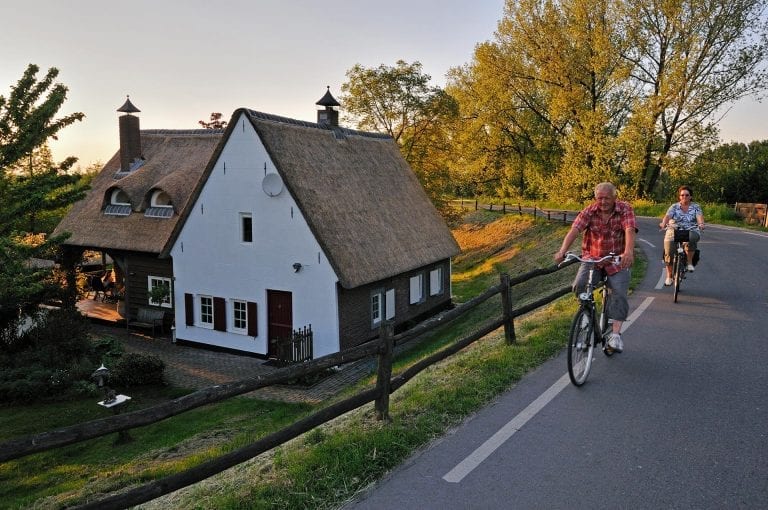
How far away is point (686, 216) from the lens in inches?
434

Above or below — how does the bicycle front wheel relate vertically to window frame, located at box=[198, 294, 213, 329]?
above

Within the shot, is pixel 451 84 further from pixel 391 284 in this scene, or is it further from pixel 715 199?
pixel 391 284

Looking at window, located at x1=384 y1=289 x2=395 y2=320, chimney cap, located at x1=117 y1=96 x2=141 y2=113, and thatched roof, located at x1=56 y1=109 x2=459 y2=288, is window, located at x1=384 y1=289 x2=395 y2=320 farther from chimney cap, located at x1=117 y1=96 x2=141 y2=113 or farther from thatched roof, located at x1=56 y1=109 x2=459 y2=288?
chimney cap, located at x1=117 y1=96 x2=141 y2=113

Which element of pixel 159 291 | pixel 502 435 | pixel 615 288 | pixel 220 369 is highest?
pixel 615 288

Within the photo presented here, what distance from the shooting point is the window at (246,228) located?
18812mm

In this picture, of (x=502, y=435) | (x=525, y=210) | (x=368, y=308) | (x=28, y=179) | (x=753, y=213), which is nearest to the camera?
(x=502, y=435)

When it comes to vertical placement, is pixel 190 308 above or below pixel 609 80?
below

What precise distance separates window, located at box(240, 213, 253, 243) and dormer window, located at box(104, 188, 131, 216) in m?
7.11

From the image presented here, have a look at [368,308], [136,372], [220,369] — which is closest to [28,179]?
[136,372]

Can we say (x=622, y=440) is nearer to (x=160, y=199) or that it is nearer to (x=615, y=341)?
(x=615, y=341)

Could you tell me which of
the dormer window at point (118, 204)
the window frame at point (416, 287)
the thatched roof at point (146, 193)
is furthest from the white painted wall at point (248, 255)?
the window frame at point (416, 287)

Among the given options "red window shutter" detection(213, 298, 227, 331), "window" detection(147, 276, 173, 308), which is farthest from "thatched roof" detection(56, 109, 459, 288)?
"red window shutter" detection(213, 298, 227, 331)

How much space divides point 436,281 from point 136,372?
1274cm

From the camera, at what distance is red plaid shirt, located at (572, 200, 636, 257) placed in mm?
7020
